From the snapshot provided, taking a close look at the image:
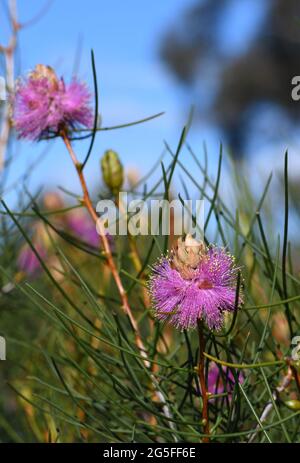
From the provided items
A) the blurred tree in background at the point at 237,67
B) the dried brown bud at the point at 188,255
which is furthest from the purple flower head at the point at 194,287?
the blurred tree in background at the point at 237,67

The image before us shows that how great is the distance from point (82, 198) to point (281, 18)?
777 cm

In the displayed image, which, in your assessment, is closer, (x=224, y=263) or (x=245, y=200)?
(x=224, y=263)

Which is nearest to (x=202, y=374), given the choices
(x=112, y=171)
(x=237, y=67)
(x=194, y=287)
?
(x=194, y=287)

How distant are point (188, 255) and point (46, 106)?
162 millimetres

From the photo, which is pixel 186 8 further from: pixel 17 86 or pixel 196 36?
pixel 17 86

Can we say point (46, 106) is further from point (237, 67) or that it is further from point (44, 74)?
point (237, 67)

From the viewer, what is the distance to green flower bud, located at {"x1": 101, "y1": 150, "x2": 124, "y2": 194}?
0.42 m

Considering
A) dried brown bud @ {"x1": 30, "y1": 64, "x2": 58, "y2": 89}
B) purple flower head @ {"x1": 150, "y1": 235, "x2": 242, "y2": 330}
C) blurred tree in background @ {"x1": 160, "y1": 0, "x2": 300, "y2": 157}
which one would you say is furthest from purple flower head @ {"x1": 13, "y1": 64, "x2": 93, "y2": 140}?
blurred tree in background @ {"x1": 160, "y1": 0, "x2": 300, "y2": 157}

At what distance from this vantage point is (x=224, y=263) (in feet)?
0.88

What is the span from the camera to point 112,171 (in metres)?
0.42

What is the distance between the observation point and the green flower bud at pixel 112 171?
417 millimetres

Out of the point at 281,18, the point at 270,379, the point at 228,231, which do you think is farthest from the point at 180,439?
the point at 281,18

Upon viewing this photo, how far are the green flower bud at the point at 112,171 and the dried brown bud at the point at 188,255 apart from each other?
6.3 inches
